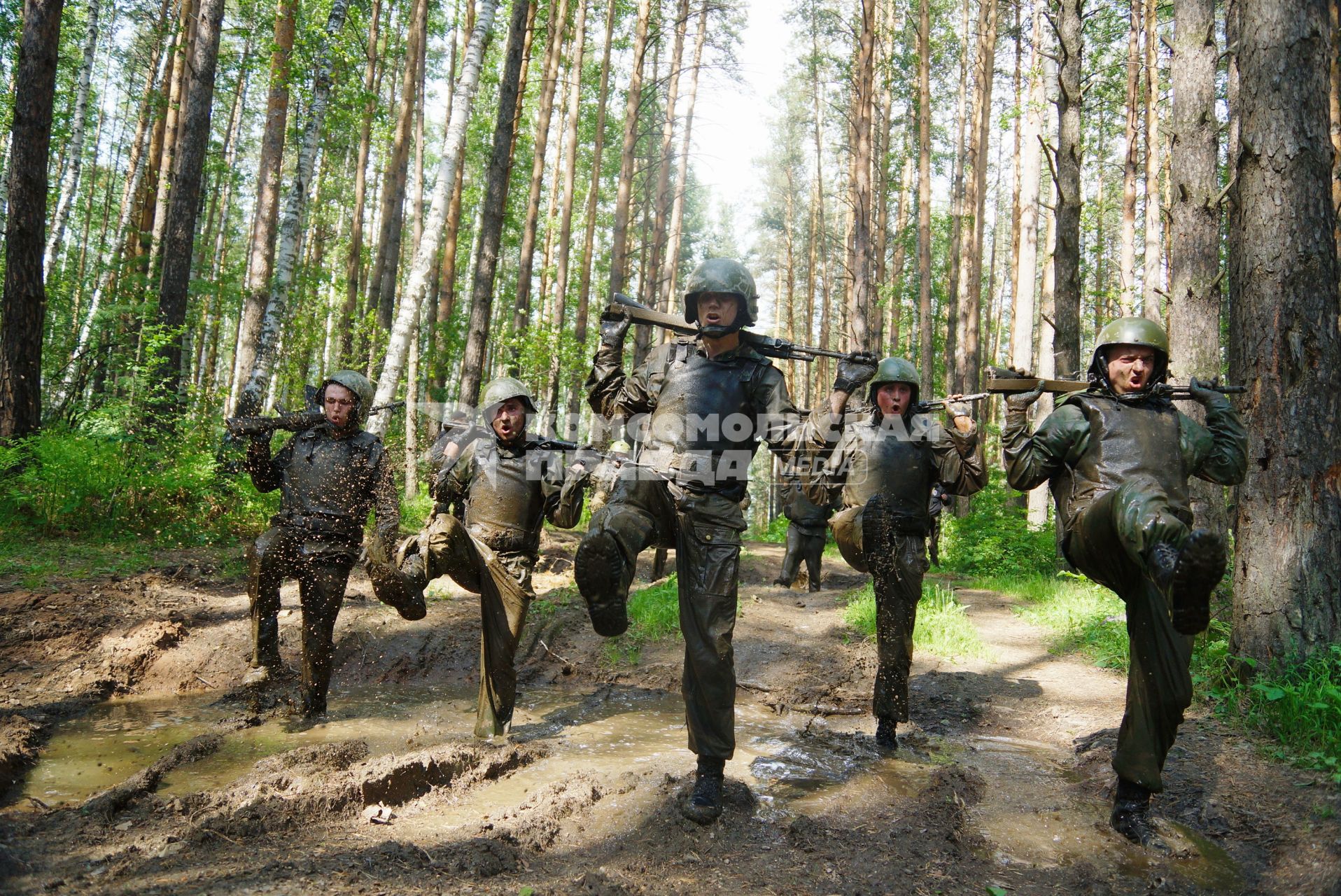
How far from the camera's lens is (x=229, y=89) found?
2775cm

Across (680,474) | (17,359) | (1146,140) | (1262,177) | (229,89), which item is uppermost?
(229,89)

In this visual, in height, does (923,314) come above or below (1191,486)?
above

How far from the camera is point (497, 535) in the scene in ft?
19.6

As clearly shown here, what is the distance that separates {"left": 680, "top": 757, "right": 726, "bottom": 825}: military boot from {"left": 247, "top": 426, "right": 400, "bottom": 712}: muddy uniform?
8.96 ft

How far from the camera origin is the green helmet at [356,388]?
578cm

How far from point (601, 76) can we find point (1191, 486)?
18876 millimetres

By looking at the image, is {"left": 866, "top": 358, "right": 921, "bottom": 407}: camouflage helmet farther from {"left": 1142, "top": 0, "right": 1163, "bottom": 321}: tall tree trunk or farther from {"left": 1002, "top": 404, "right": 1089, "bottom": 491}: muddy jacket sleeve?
{"left": 1142, "top": 0, "right": 1163, "bottom": 321}: tall tree trunk

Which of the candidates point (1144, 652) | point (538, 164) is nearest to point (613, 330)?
point (1144, 652)

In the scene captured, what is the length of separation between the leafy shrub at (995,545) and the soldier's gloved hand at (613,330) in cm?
969

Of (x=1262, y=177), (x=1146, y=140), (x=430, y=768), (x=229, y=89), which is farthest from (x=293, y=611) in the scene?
(x=229, y=89)

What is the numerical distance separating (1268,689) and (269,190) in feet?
42.2

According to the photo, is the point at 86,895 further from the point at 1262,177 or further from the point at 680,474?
the point at 1262,177

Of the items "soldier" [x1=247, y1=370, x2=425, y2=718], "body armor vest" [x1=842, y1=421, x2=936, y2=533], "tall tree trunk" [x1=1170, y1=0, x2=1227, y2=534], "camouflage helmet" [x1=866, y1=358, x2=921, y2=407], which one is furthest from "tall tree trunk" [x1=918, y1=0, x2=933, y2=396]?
"soldier" [x1=247, y1=370, x2=425, y2=718]

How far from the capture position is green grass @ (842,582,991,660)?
308 inches
